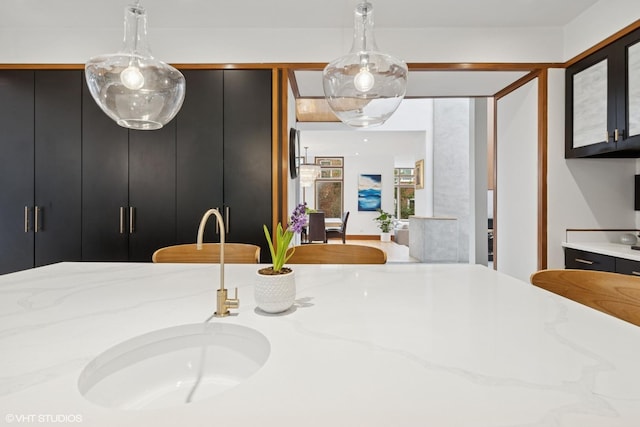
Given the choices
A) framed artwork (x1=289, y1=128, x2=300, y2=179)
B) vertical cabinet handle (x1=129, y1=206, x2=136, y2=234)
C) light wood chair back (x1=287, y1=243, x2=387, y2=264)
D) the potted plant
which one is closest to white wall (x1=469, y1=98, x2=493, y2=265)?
framed artwork (x1=289, y1=128, x2=300, y2=179)

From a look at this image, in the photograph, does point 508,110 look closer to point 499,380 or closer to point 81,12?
point 499,380

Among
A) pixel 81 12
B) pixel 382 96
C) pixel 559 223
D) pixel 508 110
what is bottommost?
pixel 559 223

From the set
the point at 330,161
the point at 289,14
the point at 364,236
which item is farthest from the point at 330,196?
the point at 289,14

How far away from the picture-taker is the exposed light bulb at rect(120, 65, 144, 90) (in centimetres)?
126

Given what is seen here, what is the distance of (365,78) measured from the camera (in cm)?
132

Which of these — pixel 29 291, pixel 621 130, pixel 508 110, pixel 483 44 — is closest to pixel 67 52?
pixel 29 291

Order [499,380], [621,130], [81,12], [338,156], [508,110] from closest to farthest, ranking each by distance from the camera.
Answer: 1. [499,380]
2. [621,130]
3. [81,12]
4. [508,110]
5. [338,156]

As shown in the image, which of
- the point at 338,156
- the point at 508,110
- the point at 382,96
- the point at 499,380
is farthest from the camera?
the point at 338,156

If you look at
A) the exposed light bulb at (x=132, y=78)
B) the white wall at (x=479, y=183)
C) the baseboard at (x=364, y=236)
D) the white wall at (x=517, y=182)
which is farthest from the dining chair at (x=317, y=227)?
the exposed light bulb at (x=132, y=78)

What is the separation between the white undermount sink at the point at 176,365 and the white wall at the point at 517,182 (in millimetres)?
2944

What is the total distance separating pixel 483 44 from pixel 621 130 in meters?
1.24

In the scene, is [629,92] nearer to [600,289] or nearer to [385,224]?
[600,289]

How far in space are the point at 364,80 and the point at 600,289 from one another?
108 cm

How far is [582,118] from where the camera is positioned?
8.86ft
